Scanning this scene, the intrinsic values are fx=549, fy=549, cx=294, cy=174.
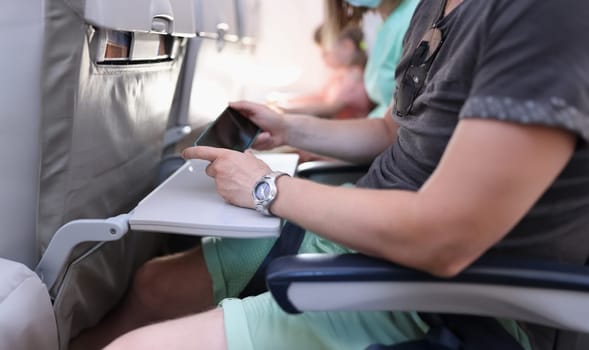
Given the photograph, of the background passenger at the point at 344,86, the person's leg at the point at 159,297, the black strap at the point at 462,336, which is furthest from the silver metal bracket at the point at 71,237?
the background passenger at the point at 344,86

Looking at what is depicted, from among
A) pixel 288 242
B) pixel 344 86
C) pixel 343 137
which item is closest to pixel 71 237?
pixel 288 242

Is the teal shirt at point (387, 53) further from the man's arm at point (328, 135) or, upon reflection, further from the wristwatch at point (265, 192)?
the wristwatch at point (265, 192)

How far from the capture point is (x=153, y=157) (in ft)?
3.94

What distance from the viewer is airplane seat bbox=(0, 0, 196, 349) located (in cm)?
74

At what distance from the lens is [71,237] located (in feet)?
2.68

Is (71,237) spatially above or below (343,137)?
below

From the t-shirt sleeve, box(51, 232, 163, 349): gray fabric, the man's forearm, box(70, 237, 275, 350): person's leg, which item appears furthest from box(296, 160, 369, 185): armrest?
the t-shirt sleeve

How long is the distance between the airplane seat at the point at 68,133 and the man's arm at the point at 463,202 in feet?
1.41

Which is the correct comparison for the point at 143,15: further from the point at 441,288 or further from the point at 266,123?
the point at 441,288

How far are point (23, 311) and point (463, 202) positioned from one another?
0.59 m

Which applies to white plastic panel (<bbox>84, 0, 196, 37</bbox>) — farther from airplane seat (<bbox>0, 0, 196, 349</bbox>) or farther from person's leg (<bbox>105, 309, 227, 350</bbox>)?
person's leg (<bbox>105, 309, 227, 350</bbox>)

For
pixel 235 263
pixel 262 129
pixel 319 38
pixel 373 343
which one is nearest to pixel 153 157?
pixel 262 129

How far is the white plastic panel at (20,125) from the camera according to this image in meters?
0.73

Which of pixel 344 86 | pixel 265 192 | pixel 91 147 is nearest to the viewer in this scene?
pixel 265 192
